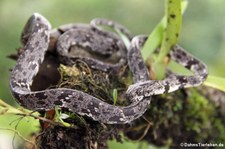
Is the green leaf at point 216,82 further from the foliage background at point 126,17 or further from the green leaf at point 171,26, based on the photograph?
the foliage background at point 126,17

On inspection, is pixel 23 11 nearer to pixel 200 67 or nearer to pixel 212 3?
pixel 212 3

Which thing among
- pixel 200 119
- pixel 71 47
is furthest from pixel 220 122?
pixel 71 47

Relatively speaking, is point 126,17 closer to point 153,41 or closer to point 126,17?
point 126,17

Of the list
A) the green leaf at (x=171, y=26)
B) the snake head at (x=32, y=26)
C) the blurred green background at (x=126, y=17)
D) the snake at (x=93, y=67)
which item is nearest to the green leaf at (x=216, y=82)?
the snake at (x=93, y=67)

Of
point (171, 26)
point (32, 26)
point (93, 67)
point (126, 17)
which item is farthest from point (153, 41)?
point (126, 17)

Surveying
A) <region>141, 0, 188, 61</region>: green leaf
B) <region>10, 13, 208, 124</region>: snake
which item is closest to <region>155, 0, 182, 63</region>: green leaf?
<region>141, 0, 188, 61</region>: green leaf

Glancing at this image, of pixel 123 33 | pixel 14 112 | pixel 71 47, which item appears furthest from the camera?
pixel 123 33
